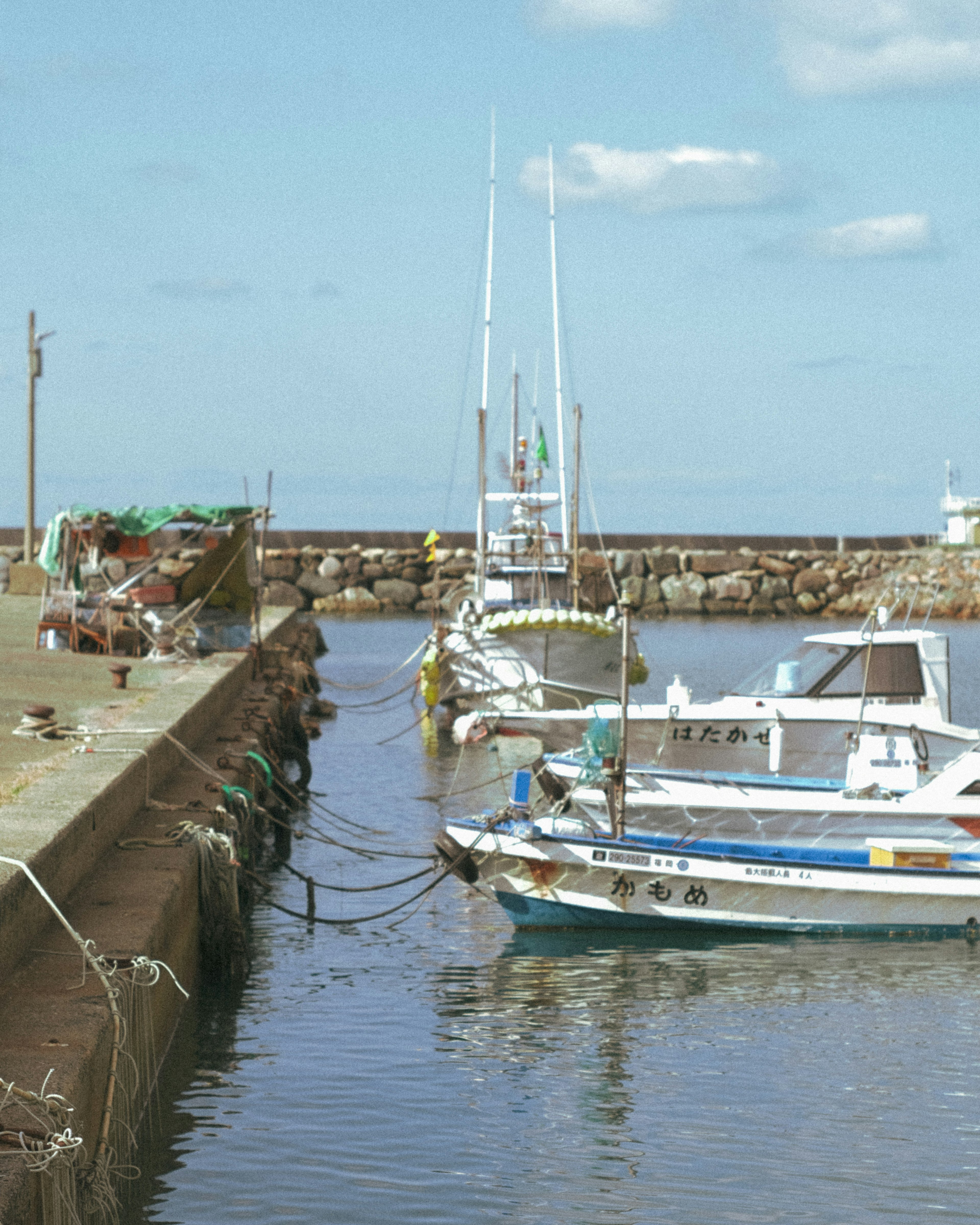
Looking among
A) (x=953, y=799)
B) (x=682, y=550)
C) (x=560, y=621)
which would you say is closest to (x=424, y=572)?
(x=682, y=550)

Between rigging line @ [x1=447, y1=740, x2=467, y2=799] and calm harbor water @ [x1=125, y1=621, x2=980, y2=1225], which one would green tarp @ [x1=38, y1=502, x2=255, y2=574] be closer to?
rigging line @ [x1=447, y1=740, x2=467, y2=799]

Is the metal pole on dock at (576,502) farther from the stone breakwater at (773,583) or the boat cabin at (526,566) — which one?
the stone breakwater at (773,583)

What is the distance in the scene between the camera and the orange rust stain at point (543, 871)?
493 inches

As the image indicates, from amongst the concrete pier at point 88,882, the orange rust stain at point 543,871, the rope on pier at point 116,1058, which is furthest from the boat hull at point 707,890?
the rope on pier at point 116,1058

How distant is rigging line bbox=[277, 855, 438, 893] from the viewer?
11.6m

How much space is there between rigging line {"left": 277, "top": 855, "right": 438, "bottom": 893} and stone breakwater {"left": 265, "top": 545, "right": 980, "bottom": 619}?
50.6 metres

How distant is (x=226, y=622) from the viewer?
25.7m

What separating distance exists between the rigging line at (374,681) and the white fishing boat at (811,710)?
9227 millimetres

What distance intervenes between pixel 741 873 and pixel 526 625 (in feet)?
46.0

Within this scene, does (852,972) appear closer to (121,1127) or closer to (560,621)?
(121,1127)

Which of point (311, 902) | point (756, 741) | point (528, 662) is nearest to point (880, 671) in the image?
point (756, 741)

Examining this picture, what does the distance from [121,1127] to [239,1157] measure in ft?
3.07

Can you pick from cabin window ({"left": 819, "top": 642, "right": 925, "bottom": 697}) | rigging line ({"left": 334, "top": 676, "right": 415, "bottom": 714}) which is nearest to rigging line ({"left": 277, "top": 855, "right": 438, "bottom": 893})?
cabin window ({"left": 819, "top": 642, "right": 925, "bottom": 697})

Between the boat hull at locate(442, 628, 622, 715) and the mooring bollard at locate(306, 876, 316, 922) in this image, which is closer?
the mooring bollard at locate(306, 876, 316, 922)
